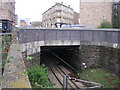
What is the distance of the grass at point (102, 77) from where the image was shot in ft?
33.8

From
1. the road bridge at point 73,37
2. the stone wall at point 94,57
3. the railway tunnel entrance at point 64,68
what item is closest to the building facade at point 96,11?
the railway tunnel entrance at point 64,68

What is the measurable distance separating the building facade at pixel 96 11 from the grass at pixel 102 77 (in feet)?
56.9

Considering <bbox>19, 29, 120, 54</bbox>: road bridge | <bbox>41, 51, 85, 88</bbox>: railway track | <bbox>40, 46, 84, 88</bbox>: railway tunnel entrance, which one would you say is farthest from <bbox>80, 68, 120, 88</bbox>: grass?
<bbox>19, 29, 120, 54</bbox>: road bridge

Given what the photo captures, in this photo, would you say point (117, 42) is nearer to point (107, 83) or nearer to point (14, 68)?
point (107, 83)

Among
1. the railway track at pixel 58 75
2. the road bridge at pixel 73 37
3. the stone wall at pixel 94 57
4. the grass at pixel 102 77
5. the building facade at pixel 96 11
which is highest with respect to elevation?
the building facade at pixel 96 11

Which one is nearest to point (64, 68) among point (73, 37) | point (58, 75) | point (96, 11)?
point (58, 75)

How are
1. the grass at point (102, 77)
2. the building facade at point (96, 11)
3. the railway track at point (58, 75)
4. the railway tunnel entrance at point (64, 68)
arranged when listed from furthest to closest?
the building facade at point (96, 11) → the railway tunnel entrance at point (64, 68) → the railway track at point (58, 75) → the grass at point (102, 77)

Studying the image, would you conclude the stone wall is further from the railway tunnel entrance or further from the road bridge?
the railway tunnel entrance

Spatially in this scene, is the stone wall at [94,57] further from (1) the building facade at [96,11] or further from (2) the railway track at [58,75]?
(1) the building facade at [96,11]

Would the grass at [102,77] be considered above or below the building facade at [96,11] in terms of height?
below

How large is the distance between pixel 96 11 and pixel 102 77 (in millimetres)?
20098

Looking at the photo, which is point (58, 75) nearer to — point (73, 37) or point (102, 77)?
point (73, 37)

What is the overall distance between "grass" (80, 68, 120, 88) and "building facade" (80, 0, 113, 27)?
17.4m

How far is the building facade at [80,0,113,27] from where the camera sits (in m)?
28.2
